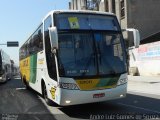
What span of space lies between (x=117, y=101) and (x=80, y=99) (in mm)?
3813

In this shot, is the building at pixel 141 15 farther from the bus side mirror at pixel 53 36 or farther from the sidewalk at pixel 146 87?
the bus side mirror at pixel 53 36

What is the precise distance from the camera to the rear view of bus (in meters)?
12.4

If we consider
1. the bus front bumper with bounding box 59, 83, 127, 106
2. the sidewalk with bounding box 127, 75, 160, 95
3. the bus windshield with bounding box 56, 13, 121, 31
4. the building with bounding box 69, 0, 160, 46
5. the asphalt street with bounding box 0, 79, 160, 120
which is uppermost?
the building with bounding box 69, 0, 160, 46

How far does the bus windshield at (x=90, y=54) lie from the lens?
1252cm

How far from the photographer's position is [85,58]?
12.7 metres

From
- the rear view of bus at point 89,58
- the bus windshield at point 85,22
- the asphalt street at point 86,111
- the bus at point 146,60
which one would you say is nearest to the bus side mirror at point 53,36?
the rear view of bus at point 89,58

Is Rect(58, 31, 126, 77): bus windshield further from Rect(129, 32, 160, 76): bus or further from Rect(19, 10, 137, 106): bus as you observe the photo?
Rect(129, 32, 160, 76): bus

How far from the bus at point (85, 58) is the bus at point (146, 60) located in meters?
21.2

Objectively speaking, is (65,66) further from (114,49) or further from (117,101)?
(117,101)

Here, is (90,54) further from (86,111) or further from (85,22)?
(86,111)

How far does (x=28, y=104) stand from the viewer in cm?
1647

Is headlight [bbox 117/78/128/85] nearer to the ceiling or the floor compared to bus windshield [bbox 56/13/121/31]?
nearer to the floor

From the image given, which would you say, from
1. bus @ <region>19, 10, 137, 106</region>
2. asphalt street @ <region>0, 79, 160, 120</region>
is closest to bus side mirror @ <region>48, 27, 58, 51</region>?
bus @ <region>19, 10, 137, 106</region>

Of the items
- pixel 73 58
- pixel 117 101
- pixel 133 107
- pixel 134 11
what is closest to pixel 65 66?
pixel 73 58
